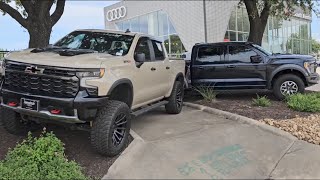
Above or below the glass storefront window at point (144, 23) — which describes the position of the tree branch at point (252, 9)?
below

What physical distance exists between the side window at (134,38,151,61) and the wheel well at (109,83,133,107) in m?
0.86

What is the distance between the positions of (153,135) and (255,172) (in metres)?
2.20

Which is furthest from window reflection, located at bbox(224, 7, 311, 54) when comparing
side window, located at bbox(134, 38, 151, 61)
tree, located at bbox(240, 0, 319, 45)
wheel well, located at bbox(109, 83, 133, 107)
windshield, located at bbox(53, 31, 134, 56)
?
wheel well, located at bbox(109, 83, 133, 107)

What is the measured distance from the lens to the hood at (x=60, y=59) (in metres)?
5.80

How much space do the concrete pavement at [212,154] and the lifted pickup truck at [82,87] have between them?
50 cm

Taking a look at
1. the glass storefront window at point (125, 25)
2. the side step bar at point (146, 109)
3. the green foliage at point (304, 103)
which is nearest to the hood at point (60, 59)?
the side step bar at point (146, 109)

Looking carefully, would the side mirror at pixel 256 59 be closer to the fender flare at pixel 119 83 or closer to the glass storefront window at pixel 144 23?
the fender flare at pixel 119 83

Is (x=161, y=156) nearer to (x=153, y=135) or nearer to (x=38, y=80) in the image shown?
(x=153, y=135)

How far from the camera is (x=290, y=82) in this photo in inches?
454

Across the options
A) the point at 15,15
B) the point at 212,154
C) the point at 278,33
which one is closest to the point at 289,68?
the point at 212,154

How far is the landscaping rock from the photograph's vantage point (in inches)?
301

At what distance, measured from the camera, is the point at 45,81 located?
5.89 metres

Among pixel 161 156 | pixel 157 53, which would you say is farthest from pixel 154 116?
pixel 161 156

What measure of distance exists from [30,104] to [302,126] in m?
5.29
